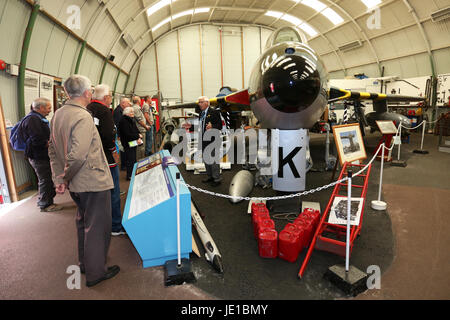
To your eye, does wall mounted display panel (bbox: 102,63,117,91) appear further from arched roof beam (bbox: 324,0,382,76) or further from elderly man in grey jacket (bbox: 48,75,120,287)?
arched roof beam (bbox: 324,0,382,76)

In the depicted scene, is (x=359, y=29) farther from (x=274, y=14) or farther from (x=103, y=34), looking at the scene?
(x=103, y=34)

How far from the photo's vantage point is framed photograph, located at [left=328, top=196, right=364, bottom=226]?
311 cm

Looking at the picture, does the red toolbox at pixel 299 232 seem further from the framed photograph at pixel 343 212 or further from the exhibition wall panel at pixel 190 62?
the exhibition wall panel at pixel 190 62

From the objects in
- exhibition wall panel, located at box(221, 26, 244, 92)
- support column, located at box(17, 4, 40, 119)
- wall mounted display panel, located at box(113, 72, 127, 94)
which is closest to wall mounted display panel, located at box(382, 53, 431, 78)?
exhibition wall panel, located at box(221, 26, 244, 92)

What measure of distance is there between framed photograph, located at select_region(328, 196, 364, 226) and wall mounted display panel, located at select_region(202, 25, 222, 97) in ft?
57.5

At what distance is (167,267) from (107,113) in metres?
2.06

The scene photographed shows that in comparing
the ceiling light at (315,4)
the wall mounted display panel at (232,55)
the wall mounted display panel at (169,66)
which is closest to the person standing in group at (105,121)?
the wall mounted display panel at (169,66)

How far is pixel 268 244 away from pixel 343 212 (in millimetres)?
1133

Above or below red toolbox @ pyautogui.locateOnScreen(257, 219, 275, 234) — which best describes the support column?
above

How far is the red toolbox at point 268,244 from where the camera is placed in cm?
290

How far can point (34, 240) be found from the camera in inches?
141

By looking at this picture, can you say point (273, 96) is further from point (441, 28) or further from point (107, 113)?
point (441, 28)

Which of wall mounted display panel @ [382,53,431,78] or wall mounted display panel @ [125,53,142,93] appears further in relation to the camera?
wall mounted display panel @ [125,53,142,93]
